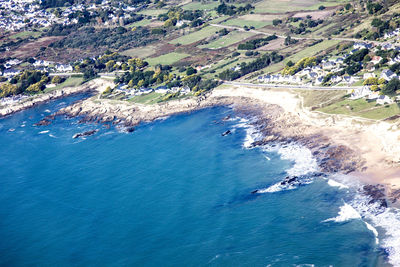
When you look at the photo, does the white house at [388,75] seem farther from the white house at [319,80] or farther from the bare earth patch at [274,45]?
the bare earth patch at [274,45]

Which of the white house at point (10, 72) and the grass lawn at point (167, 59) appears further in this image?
the white house at point (10, 72)

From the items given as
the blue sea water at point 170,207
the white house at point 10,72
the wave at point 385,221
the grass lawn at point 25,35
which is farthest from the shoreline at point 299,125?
the grass lawn at point 25,35

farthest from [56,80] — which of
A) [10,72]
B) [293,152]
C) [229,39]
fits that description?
[293,152]

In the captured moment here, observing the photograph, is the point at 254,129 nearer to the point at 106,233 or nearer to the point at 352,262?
the point at 106,233

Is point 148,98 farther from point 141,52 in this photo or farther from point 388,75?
point 388,75

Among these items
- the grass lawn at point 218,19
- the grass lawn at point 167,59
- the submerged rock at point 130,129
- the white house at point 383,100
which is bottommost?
the submerged rock at point 130,129

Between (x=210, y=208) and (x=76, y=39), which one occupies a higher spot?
(x=76, y=39)

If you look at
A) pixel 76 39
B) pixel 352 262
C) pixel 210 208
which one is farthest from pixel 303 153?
pixel 76 39

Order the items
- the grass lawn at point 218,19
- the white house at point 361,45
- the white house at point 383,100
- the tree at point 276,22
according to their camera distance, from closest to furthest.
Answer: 1. the white house at point 383,100
2. the white house at point 361,45
3. the tree at point 276,22
4. the grass lawn at point 218,19
